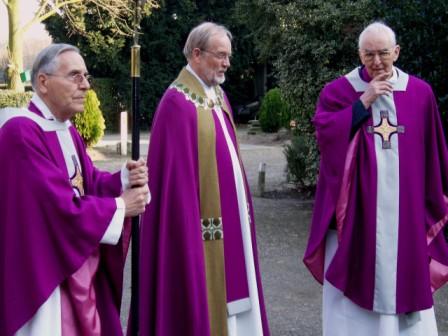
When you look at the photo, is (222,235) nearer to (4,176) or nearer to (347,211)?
(347,211)

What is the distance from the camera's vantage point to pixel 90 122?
1875cm

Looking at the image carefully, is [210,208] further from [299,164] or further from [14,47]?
[14,47]

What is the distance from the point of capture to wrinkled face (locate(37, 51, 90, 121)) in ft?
10.4

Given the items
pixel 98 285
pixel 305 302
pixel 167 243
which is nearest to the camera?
pixel 98 285

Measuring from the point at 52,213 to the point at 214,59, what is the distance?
4.79ft

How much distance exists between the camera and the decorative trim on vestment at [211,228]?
4.12 meters

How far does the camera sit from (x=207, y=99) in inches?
165

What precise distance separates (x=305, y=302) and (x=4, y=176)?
4116mm

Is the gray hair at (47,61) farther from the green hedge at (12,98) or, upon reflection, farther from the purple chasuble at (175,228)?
the green hedge at (12,98)

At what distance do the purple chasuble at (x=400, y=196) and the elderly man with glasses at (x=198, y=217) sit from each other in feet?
1.98

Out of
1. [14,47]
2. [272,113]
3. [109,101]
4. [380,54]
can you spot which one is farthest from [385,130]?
[109,101]

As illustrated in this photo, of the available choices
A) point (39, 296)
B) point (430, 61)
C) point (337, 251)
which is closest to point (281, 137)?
point (430, 61)

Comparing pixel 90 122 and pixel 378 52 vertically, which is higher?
pixel 378 52

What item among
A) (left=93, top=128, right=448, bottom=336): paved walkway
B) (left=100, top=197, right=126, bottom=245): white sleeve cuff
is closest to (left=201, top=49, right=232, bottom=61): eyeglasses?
(left=100, top=197, right=126, bottom=245): white sleeve cuff
